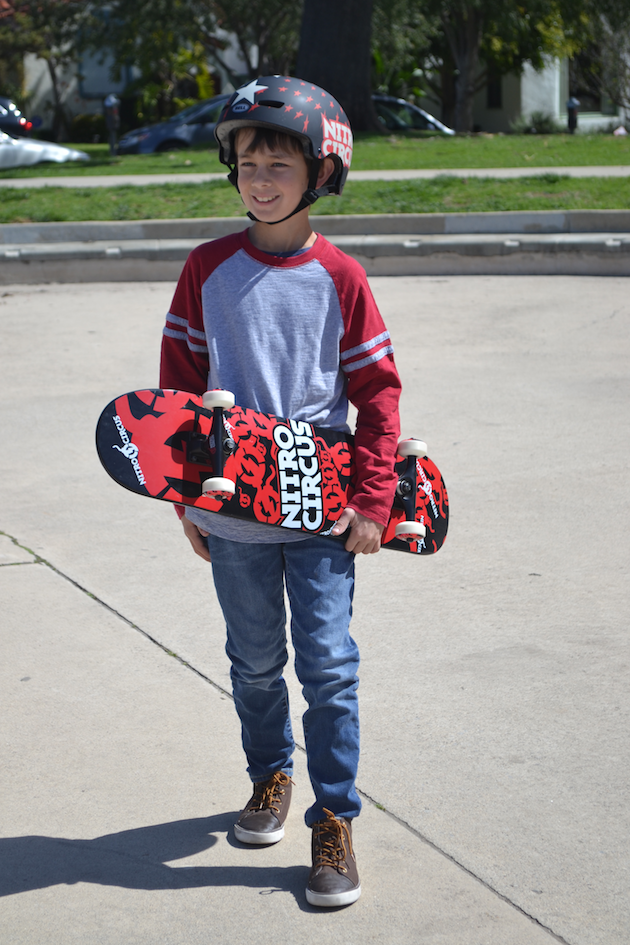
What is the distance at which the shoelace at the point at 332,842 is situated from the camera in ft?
Result: 7.61

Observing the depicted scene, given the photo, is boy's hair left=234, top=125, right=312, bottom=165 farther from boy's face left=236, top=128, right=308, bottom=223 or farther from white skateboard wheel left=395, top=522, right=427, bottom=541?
white skateboard wheel left=395, top=522, right=427, bottom=541

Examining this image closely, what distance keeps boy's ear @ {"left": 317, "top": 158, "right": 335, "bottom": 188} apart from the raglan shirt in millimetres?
170

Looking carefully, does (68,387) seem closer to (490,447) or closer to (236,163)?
(490,447)

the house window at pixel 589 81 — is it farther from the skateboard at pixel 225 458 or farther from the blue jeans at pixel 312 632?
the blue jeans at pixel 312 632

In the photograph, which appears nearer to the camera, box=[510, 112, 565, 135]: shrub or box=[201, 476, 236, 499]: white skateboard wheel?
box=[201, 476, 236, 499]: white skateboard wheel

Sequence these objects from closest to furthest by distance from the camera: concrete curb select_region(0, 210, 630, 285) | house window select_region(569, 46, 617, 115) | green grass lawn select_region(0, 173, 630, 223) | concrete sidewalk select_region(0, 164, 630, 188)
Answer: concrete curb select_region(0, 210, 630, 285)
green grass lawn select_region(0, 173, 630, 223)
concrete sidewalk select_region(0, 164, 630, 188)
house window select_region(569, 46, 617, 115)

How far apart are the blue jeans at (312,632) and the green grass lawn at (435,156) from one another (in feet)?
43.9

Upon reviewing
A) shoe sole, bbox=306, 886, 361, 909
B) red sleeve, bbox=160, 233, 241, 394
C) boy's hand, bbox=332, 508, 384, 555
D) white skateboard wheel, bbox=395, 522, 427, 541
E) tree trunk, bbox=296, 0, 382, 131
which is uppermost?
tree trunk, bbox=296, 0, 382, 131

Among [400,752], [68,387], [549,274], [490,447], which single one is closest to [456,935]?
[400,752]

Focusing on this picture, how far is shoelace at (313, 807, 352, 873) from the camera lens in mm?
2320

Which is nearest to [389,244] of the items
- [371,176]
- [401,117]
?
[371,176]

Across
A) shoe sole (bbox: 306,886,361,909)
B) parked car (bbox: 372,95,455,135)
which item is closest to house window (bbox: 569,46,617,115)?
parked car (bbox: 372,95,455,135)

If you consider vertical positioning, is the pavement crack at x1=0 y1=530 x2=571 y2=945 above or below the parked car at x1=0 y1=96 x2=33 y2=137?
below

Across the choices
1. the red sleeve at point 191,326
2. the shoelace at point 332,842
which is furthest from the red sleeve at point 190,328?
the shoelace at point 332,842
